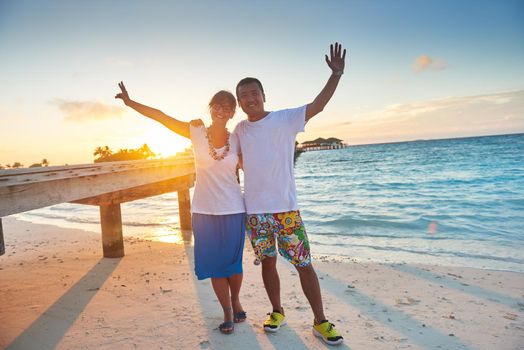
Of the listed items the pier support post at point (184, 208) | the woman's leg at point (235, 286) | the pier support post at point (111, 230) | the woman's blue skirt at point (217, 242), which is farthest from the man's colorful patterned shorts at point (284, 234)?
the pier support post at point (184, 208)

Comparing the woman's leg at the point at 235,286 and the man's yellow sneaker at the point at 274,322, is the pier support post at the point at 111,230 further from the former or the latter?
the man's yellow sneaker at the point at 274,322

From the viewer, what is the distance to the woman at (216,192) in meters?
2.95

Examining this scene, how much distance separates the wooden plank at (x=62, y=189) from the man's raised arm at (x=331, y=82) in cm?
240

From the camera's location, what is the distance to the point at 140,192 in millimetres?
7070

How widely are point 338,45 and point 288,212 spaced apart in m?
1.51

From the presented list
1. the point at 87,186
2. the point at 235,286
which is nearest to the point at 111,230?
the point at 87,186

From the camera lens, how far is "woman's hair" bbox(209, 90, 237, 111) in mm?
3029

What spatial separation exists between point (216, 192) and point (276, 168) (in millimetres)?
573

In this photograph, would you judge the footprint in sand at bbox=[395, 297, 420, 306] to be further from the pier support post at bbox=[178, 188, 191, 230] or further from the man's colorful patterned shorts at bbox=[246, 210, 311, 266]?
the pier support post at bbox=[178, 188, 191, 230]

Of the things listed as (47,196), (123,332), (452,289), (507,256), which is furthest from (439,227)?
(47,196)

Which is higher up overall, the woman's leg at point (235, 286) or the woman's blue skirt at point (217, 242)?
the woman's blue skirt at point (217, 242)

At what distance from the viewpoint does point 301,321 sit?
11.5 feet

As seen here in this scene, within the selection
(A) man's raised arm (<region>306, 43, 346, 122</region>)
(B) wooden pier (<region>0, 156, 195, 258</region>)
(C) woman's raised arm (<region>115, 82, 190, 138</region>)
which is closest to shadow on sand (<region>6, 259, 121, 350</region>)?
(B) wooden pier (<region>0, 156, 195, 258</region>)

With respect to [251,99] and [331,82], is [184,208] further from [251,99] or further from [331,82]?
[331,82]
